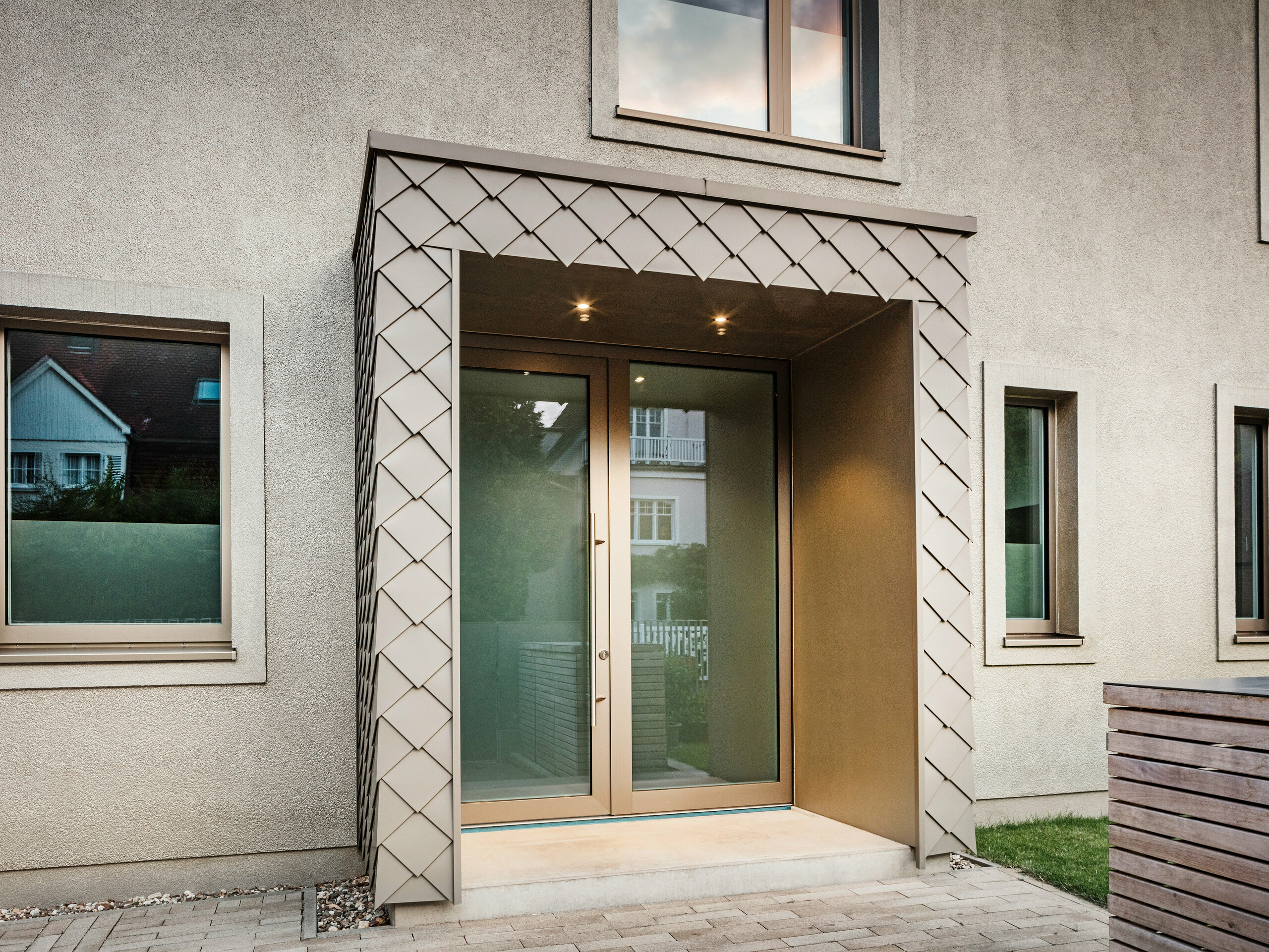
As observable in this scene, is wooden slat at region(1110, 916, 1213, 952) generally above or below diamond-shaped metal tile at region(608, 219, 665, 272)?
below

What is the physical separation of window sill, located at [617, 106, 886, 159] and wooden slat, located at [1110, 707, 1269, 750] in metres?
3.65

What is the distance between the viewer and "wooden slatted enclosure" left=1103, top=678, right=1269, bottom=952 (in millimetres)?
2729

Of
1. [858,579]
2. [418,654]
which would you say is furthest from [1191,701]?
[418,654]

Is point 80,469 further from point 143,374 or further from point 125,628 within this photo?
point 125,628

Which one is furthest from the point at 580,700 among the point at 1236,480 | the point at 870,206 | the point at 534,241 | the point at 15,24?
the point at 1236,480

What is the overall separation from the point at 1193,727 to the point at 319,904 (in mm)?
3433

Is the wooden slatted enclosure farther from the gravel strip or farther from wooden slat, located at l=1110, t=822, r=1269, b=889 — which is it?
the gravel strip

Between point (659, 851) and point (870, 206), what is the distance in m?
3.13

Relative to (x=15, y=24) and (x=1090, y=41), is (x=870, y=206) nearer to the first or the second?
(x=1090, y=41)

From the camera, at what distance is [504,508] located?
16.5ft

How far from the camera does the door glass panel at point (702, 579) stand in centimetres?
521

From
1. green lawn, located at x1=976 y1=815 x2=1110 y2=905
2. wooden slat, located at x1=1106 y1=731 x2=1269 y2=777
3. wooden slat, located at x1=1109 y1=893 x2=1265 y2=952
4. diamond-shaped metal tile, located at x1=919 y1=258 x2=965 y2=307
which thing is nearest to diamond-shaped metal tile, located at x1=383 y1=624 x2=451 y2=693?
wooden slat, located at x1=1106 y1=731 x2=1269 y2=777

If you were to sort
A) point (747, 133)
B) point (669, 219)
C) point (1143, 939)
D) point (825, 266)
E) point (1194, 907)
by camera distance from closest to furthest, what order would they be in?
point (1194, 907)
point (1143, 939)
point (669, 219)
point (825, 266)
point (747, 133)

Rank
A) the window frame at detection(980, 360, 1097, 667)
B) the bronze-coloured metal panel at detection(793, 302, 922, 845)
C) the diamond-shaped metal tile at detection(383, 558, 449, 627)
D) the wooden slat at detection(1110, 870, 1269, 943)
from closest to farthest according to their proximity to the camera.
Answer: the wooden slat at detection(1110, 870, 1269, 943)
the diamond-shaped metal tile at detection(383, 558, 449, 627)
the bronze-coloured metal panel at detection(793, 302, 922, 845)
the window frame at detection(980, 360, 1097, 667)
